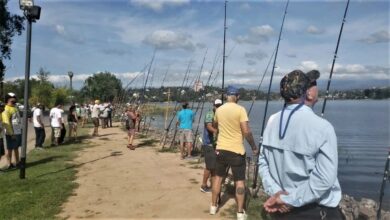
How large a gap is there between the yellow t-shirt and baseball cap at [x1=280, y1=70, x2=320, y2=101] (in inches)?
137

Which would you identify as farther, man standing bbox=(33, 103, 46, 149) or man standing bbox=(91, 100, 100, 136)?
man standing bbox=(91, 100, 100, 136)

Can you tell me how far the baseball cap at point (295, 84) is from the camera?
3180mm

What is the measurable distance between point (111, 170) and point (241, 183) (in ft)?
17.4

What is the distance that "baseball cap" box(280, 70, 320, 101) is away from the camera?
3180 mm

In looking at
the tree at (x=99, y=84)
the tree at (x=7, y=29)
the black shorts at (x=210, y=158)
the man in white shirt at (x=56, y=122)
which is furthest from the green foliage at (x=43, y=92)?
the black shorts at (x=210, y=158)

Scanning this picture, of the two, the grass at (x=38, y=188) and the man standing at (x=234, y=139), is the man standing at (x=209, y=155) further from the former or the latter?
the grass at (x=38, y=188)

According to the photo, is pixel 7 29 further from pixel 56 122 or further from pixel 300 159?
pixel 300 159

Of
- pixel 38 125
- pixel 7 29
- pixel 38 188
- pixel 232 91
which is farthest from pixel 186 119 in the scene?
pixel 7 29

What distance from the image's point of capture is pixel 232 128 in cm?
677

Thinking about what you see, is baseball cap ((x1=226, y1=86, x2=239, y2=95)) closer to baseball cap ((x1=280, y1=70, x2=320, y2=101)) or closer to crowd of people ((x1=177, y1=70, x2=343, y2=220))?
crowd of people ((x1=177, y1=70, x2=343, y2=220))

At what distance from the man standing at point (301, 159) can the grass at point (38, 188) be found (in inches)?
190

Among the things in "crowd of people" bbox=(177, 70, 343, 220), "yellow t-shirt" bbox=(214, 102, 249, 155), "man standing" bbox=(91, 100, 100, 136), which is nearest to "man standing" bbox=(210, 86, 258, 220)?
"yellow t-shirt" bbox=(214, 102, 249, 155)

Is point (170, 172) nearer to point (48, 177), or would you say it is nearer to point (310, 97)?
point (48, 177)

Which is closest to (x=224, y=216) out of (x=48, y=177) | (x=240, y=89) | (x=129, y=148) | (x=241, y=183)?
(x=241, y=183)
